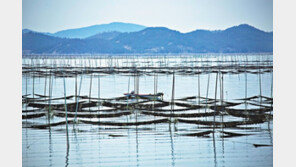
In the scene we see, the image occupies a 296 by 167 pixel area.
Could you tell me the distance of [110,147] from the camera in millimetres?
7160

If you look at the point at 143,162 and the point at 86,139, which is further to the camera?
the point at 86,139

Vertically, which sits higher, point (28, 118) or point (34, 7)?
point (34, 7)

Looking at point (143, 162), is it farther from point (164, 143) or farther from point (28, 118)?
point (28, 118)

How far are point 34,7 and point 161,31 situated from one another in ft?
234

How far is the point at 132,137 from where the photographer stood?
25.5 feet

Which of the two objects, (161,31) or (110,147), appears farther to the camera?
(161,31)

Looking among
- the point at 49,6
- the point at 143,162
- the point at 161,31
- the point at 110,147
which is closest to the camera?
the point at 143,162
